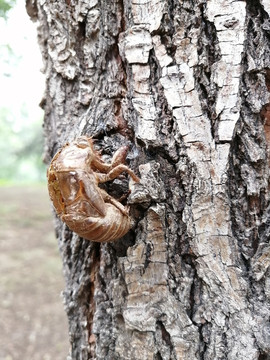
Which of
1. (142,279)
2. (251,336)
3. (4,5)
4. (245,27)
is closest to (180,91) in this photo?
(245,27)

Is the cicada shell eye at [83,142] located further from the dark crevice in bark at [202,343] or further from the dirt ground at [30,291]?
the dirt ground at [30,291]

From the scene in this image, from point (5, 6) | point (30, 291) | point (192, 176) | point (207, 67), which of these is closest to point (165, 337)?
point (192, 176)

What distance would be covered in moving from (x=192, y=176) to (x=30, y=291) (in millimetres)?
4661

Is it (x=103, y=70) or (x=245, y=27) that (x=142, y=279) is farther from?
(x=245, y=27)

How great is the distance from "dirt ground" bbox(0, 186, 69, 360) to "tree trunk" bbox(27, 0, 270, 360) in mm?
3528

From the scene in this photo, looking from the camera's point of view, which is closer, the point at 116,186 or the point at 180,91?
the point at 180,91

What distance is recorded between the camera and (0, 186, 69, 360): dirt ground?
4570 millimetres

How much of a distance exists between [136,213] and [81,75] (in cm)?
61

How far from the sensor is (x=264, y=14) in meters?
1.29

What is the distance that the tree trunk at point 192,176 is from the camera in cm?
130

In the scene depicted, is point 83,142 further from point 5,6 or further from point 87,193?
point 5,6

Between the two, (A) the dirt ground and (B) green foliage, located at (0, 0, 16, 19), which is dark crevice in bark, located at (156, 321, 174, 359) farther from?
(A) the dirt ground

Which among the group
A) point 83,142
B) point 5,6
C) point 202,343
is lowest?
point 202,343

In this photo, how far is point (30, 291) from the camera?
17.8 feet
